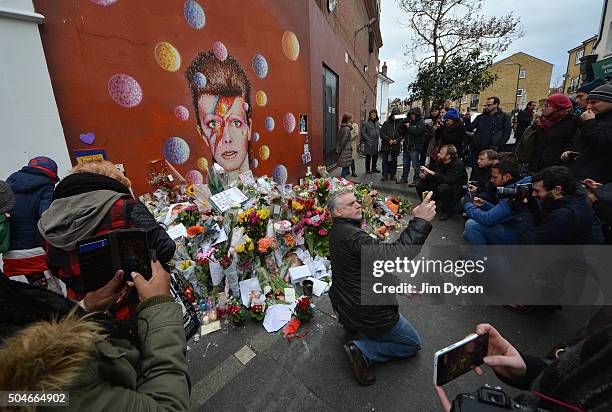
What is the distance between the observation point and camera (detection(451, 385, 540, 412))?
85 cm

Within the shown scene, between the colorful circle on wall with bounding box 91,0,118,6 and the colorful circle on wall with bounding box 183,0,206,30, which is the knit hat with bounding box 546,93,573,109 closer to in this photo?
the colorful circle on wall with bounding box 183,0,206,30

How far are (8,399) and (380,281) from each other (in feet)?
6.28

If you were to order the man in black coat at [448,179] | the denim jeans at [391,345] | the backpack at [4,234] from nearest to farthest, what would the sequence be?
the denim jeans at [391,345] → the backpack at [4,234] → the man in black coat at [448,179]

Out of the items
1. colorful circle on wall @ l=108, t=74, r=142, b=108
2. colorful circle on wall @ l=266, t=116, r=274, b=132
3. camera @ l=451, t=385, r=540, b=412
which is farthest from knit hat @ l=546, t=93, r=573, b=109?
colorful circle on wall @ l=108, t=74, r=142, b=108

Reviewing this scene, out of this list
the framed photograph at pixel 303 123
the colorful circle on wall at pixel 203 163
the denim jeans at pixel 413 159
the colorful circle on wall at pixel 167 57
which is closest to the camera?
the colorful circle on wall at pixel 167 57

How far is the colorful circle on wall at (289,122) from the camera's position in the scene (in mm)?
6703

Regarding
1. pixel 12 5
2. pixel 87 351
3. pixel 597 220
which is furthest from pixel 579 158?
pixel 12 5

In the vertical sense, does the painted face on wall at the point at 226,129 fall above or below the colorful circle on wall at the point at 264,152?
above

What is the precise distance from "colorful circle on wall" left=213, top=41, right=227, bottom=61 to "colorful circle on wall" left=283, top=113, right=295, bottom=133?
6.96ft

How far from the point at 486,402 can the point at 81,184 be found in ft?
7.00

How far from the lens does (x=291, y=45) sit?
6609 mm

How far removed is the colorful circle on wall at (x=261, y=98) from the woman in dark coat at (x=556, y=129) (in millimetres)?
4922

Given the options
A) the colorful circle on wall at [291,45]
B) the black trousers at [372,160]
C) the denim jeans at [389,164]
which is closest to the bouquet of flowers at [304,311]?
the colorful circle on wall at [291,45]

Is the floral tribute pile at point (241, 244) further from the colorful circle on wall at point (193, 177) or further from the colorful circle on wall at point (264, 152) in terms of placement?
the colorful circle on wall at point (264, 152)
